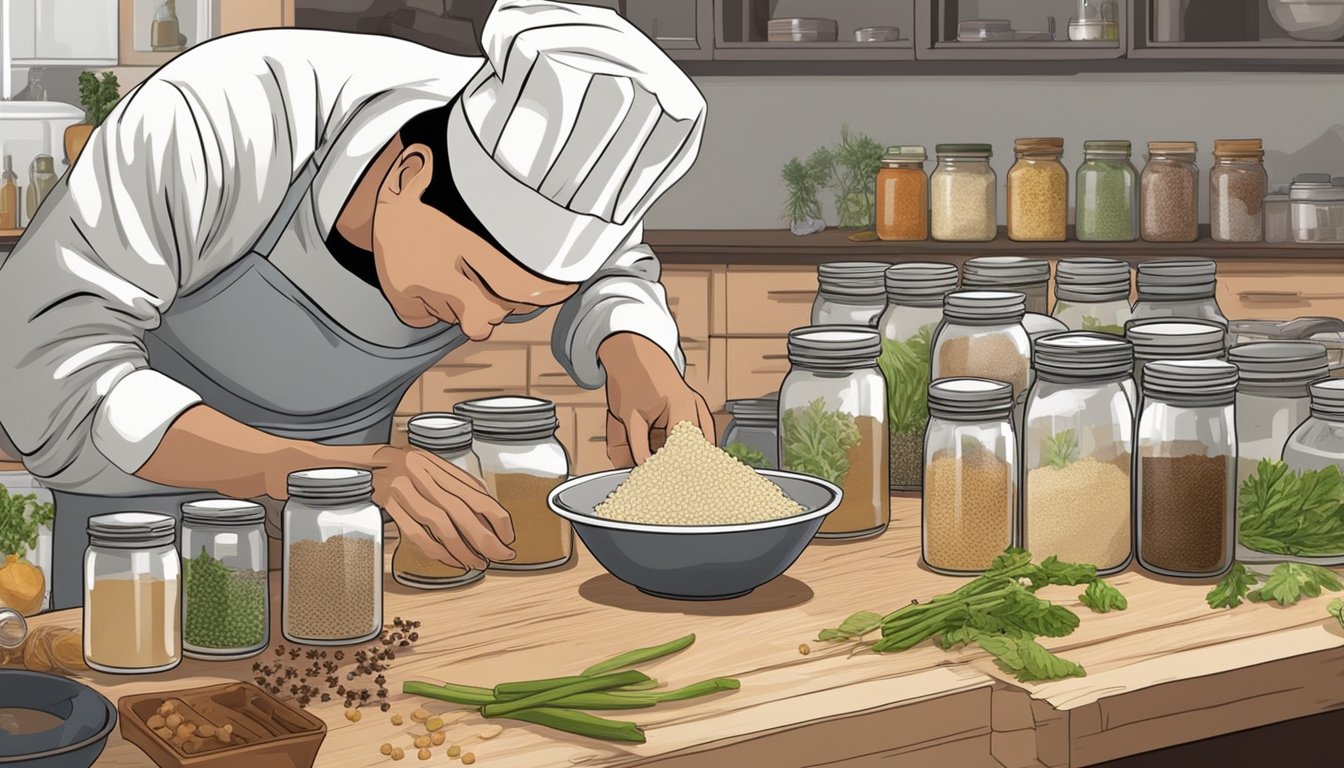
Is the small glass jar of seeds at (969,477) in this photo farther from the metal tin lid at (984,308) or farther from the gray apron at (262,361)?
the gray apron at (262,361)

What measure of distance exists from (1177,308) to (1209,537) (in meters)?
0.42

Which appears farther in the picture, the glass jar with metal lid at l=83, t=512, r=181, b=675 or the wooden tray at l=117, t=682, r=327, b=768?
the glass jar with metal lid at l=83, t=512, r=181, b=675

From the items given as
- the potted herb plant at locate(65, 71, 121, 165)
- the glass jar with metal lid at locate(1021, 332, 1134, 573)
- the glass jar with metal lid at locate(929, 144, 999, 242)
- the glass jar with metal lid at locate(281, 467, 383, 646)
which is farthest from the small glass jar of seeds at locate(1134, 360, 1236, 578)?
the potted herb plant at locate(65, 71, 121, 165)

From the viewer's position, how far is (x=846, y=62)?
4.30m

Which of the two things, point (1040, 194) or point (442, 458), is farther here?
point (1040, 194)

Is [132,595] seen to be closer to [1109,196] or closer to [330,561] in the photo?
[330,561]

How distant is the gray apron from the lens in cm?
187

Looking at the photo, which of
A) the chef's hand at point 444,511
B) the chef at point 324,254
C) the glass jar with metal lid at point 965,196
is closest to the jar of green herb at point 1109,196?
the glass jar with metal lid at point 965,196

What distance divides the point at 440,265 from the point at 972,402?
558mm

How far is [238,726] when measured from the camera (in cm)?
110

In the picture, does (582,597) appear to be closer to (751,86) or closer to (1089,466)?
(1089,466)

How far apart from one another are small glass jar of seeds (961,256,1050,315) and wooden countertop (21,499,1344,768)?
0.51 m

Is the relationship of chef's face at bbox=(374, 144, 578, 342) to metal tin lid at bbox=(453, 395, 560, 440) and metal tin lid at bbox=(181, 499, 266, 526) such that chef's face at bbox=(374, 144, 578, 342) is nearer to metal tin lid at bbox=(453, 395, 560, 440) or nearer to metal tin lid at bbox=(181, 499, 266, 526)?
metal tin lid at bbox=(453, 395, 560, 440)

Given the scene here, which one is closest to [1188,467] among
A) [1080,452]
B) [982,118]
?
[1080,452]
